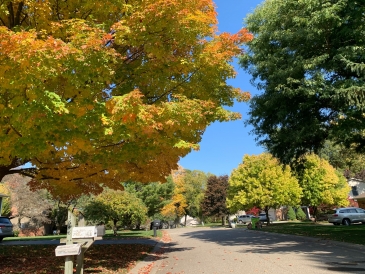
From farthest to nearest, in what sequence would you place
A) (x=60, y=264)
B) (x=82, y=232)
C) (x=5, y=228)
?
1. (x=5, y=228)
2. (x=60, y=264)
3. (x=82, y=232)

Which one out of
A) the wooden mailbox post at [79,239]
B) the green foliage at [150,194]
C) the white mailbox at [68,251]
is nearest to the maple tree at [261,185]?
the green foliage at [150,194]

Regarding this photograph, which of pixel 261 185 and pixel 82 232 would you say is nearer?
pixel 82 232

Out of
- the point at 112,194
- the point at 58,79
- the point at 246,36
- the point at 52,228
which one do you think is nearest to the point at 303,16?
the point at 246,36

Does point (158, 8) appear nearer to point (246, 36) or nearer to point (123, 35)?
point (123, 35)

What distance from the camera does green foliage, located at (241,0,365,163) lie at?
10.0m

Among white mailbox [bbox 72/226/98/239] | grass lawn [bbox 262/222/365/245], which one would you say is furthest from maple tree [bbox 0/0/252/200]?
grass lawn [bbox 262/222/365/245]

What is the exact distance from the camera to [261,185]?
30.3m

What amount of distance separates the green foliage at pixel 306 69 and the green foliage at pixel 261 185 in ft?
54.0

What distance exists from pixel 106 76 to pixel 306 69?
772 cm

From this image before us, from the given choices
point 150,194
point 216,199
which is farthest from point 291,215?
point 150,194

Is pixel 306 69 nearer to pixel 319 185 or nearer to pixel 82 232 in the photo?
pixel 82 232

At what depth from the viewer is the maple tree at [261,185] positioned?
2997 cm

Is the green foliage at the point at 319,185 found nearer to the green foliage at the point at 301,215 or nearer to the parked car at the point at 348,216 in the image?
the parked car at the point at 348,216

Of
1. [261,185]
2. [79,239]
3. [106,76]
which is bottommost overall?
[79,239]
